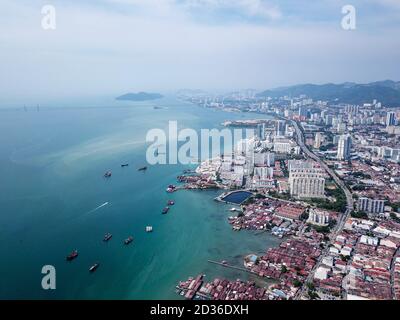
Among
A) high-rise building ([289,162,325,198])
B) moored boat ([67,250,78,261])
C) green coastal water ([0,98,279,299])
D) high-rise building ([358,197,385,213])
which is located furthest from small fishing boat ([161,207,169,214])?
high-rise building ([358,197,385,213])

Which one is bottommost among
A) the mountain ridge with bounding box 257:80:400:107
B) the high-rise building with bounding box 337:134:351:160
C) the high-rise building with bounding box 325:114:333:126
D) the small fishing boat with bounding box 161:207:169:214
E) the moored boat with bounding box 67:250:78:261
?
the moored boat with bounding box 67:250:78:261

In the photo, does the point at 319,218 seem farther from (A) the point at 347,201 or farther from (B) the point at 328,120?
(B) the point at 328,120

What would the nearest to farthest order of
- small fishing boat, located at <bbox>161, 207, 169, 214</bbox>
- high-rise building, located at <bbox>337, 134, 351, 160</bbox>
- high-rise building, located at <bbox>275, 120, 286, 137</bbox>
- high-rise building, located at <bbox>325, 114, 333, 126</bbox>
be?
small fishing boat, located at <bbox>161, 207, 169, 214</bbox> → high-rise building, located at <bbox>337, 134, 351, 160</bbox> → high-rise building, located at <bbox>275, 120, 286, 137</bbox> → high-rise building, located at <bbox>325, 114, 333, 126</bbox>

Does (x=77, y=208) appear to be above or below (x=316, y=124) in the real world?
below

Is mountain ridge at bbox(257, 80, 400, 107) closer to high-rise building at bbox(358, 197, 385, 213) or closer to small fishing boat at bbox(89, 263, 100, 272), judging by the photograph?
high-rise building at bbox(358, 197, 385, 213)

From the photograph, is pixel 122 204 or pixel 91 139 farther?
pixel 91 139
